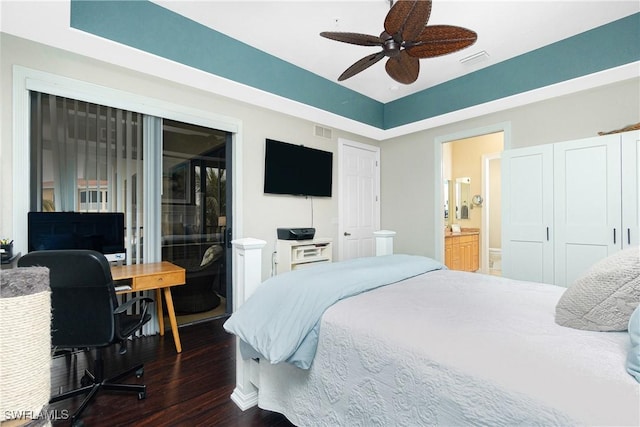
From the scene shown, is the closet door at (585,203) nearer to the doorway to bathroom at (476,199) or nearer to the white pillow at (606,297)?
the white pillow at (606,297)

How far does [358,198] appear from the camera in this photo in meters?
4.77

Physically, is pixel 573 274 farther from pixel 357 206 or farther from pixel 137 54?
pixel 137 54

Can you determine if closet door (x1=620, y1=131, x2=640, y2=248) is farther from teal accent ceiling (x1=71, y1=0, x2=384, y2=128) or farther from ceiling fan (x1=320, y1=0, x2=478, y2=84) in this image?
teal accent ceiling (x1=71, y1=0, x2=384, y2=128)

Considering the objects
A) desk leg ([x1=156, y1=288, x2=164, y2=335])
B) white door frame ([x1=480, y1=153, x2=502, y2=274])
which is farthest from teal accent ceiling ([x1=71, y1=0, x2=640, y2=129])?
desk leg ([x1=156, y1=288, x2=164, y2=335])

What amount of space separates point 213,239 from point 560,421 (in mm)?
3384

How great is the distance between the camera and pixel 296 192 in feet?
13.1

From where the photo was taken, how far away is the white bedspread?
0.82 metres

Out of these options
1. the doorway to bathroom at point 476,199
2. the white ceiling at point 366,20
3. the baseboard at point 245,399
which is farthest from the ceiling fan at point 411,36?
the doorway to bathroom at point 476,199

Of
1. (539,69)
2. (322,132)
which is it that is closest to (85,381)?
(322,132)

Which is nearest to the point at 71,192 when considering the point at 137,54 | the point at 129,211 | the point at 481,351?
the point at 129,211

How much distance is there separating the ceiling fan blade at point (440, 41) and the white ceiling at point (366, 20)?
65cm

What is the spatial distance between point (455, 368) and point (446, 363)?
0.03 metres

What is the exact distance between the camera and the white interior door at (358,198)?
4.56 meters

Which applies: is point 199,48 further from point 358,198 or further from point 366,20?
point 358,198
